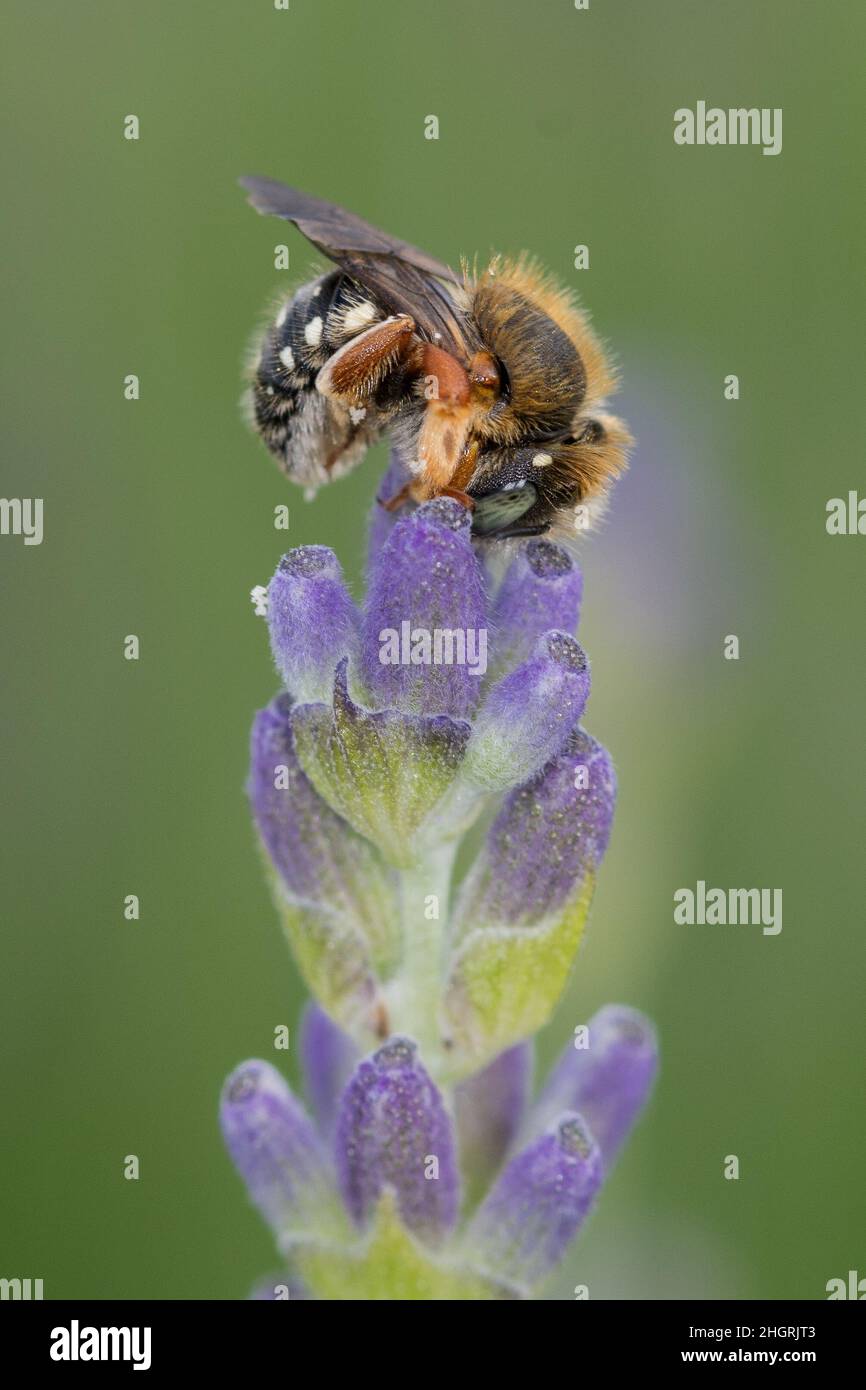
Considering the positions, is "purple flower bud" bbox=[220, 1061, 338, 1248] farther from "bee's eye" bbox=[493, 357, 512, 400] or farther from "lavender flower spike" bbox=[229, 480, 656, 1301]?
"bee's eye" bbox=[493, 357, 512, 400]

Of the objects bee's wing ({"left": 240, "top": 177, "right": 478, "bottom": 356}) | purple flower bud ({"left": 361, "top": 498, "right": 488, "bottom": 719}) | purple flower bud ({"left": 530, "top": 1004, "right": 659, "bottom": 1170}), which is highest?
bee's wing ({"left": 240, "top": 177, "right": 478, "bottom": 356})

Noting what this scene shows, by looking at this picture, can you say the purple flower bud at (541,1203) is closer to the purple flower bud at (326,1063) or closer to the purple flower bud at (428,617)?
the purple flower bud at (326,1063)

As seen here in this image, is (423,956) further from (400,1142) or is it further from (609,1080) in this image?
(609,1080)

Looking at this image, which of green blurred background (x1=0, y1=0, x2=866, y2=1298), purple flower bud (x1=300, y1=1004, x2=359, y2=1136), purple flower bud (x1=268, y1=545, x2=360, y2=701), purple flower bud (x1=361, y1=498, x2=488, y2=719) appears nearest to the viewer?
purple flower bud (x1=361, y1=498, x2=488, y2=719)

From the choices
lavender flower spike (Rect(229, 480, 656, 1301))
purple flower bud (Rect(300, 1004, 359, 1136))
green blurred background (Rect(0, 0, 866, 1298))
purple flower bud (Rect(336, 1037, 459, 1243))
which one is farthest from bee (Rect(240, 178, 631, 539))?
green blurred background (Rect(0, 0, 866, 1298))

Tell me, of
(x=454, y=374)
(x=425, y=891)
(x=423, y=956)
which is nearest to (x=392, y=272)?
Result: (x=454, y=374)

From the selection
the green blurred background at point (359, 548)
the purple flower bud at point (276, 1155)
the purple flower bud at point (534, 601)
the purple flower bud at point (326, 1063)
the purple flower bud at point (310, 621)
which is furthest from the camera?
the green blurred background at point (359, 548)

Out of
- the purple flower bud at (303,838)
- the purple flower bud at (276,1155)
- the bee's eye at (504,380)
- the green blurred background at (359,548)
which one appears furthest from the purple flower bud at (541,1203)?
the green blurred background at (359,548)

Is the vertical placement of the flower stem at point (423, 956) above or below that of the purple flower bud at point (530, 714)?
below
